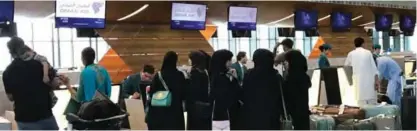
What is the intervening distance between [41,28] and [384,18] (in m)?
10.5

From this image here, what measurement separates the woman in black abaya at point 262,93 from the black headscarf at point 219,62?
24cm

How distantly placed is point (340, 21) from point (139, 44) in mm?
5837

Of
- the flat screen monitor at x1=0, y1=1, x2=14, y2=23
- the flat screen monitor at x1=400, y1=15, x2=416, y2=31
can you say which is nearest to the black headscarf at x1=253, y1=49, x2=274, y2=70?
the flat screen monitor at x1=0, y1=1, x2=14, y2=23

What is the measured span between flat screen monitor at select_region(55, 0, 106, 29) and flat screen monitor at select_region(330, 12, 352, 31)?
798 centimetres

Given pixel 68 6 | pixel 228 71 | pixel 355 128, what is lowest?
pixel 355 128

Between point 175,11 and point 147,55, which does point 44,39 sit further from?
point 175,11

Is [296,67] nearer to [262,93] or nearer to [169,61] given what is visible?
[262,93]

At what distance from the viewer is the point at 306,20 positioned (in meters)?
15.6

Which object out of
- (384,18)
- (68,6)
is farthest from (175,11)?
(384,18)

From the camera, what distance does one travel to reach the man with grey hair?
482 cm

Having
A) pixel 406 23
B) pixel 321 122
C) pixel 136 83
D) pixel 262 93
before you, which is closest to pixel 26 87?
pixel 262 93

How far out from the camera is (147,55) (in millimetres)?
14977

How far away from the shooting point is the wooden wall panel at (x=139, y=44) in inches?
569

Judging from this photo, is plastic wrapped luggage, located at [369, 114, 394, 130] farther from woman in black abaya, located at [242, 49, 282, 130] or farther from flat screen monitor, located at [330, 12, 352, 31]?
flat screen monitor, located at [330, 12, 352, 31]
